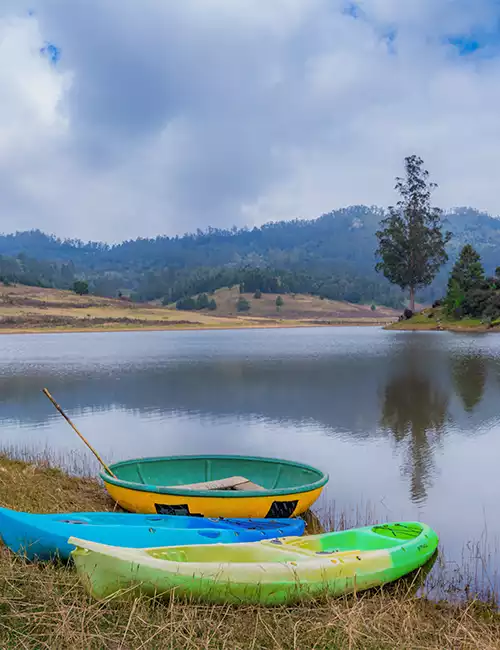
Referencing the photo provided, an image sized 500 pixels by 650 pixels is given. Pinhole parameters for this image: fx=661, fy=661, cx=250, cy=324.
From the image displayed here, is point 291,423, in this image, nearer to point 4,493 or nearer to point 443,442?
point 443,442

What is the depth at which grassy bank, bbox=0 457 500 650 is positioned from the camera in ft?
16.5

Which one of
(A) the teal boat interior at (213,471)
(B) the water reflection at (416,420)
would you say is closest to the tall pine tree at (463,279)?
(B) the water reflection at (416,420)

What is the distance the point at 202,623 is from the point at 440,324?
65153mm

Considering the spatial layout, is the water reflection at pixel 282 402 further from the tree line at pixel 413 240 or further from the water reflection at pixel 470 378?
the tree line at pixel 413 240

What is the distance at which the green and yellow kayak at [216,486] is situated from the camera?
8789mm

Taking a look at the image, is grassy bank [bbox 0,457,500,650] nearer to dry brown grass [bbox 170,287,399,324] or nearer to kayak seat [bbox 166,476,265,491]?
kayak seat [bbox 166,476,265,491]

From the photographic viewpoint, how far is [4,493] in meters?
9.30

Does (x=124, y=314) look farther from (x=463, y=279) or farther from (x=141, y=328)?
(x=463, y=279)

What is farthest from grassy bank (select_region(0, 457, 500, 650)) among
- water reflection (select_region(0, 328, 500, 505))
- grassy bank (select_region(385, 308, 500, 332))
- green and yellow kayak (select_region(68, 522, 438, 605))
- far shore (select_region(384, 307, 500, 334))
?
grassy bank (select_region(385, 308, 500, 332))

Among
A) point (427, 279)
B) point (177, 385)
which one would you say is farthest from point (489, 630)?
point (427, 279)

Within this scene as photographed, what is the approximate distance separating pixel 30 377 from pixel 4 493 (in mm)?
22772

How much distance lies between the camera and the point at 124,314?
105m

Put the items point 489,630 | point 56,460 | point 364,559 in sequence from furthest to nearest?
point 56,460, point 364,559, point 489,630

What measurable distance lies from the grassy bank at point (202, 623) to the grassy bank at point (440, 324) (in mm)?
55757
